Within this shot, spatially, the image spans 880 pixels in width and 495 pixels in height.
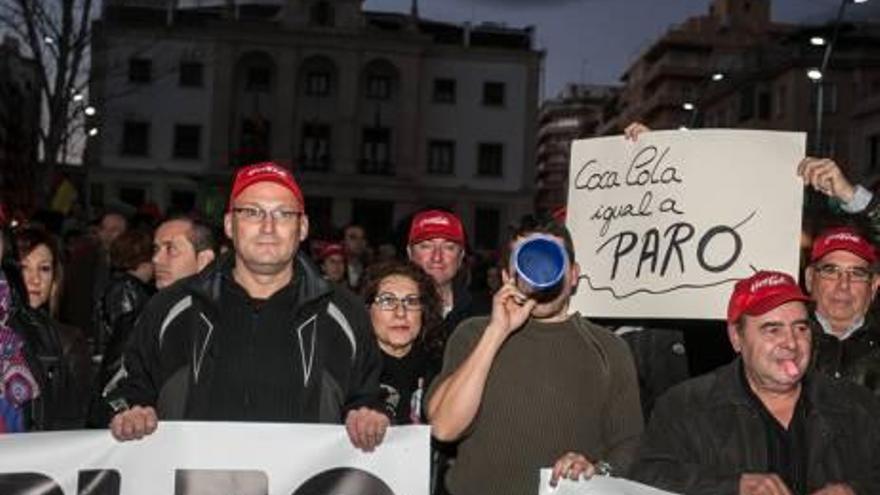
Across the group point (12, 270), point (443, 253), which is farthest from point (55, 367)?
point (443, 253)

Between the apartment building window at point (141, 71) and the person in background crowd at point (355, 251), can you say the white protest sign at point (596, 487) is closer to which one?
the person in background crowd at point (355, 251)

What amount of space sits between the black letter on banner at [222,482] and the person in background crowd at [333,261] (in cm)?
474

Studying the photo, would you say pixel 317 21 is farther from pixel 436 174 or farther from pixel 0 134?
pixel 0 134

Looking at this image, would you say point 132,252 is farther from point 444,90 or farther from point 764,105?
point 764,105

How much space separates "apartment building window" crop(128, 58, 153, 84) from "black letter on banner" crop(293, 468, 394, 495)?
175 feet

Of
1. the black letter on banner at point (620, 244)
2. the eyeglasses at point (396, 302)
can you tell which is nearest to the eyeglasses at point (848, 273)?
the black letter on banner at point (620, 244)

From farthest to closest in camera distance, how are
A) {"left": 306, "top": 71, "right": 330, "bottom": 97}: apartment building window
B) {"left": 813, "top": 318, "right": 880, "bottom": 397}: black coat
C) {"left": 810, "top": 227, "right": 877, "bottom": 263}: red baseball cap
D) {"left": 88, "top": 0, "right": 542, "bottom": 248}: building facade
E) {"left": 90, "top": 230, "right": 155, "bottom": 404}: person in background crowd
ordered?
{"left": 306, "top": 71, "right": 330, "bottom": 97}: apartment building window
{"left": 88, "top": 0, "right": 542, "bottom": 248}: building facade
{"left": 90, "top": 230, "right": 155, "bottom": 404}: person in background crowd
{"left": 810, "top": 227, "right": 877, "bottom": 263}: red baseball cap
{"left": 813, "top": 318, "right": 880, "bottom": 397}: black coat

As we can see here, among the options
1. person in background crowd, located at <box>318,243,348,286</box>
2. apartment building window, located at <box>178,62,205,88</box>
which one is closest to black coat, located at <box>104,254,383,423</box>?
person in background crowd, located at <box>318,243,348,286</box>

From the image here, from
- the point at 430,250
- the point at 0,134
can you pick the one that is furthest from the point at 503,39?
the point at 430,250

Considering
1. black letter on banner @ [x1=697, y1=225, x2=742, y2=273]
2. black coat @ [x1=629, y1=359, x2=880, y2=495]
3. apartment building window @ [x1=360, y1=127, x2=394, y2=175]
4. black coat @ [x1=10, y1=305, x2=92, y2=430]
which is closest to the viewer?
black coat @ [x1=629, y1=359, x2=880, y2=495]

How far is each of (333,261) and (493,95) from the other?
167ft

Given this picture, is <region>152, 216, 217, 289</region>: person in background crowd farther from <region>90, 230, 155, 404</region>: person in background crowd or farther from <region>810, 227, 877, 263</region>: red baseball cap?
<region>810, 227, 877, 263</region>: red baseball cap

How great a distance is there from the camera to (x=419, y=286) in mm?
5227

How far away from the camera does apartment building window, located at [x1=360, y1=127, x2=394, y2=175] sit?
5816 cm
